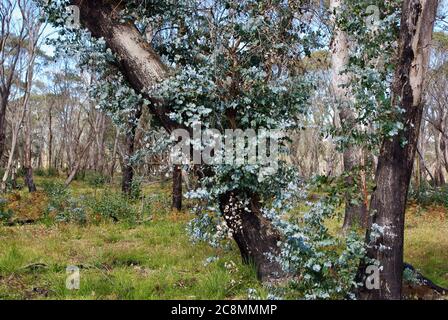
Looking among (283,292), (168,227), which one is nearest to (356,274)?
(283,292)

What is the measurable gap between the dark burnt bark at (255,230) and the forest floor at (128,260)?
0.21m

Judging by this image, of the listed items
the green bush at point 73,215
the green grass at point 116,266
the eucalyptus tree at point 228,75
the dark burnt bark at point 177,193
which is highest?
the eucalyptus tree at point 228,75

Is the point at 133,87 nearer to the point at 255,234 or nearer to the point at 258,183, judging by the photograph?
the point at 258,183

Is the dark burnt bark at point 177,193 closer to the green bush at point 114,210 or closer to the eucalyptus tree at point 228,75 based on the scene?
the green bush at point 114,210

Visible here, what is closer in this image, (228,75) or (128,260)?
(228,75)

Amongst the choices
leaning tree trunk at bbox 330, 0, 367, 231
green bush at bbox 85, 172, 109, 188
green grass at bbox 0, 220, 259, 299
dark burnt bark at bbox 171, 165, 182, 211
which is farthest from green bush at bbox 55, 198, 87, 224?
green bush at bbox 85, 172, 109, 188

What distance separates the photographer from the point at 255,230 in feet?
17.0

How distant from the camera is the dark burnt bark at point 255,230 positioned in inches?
200

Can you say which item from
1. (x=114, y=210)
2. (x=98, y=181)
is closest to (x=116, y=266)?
(x=114, y=210)

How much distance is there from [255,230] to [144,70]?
2179 millimetres

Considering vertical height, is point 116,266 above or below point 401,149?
below

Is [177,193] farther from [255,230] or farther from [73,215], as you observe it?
[255,230]

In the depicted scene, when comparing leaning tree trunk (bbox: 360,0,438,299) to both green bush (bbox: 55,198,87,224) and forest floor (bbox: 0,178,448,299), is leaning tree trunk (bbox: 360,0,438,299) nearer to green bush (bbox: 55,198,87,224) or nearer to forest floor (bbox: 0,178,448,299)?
forest floor (bbox: 0,178,448,299)

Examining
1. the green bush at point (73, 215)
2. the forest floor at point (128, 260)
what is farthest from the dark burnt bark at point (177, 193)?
the green bush at point (73, 215)
